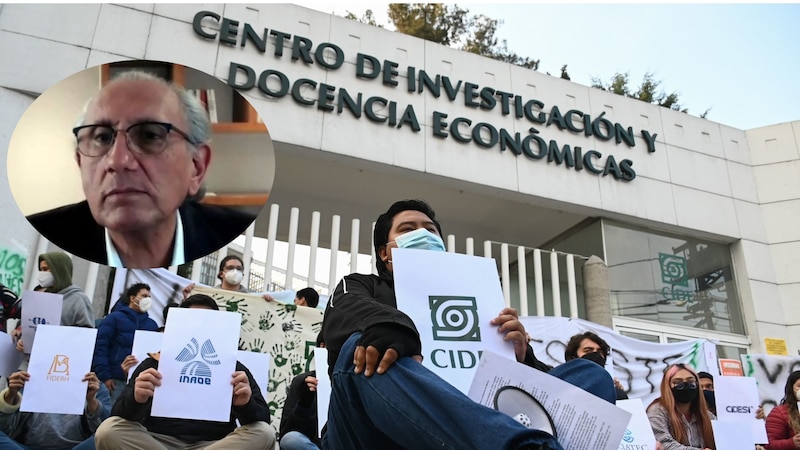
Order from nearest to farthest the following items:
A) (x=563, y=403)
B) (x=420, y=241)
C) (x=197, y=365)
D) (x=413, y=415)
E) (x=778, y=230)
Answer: (x=413, y=415), (x=563, y=403), (x=420, y=241), (x=197, y=365), (x=778, y=230)

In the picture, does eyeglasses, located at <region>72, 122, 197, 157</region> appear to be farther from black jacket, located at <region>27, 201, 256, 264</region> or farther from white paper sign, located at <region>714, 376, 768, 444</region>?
white paper sign, located at <region>714, 376, 768, 444</region>

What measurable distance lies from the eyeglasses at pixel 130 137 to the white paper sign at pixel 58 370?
2272 millimetres

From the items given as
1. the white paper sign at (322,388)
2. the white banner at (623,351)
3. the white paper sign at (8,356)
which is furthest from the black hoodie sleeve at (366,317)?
the white banner at (623,351)

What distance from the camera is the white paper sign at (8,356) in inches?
135

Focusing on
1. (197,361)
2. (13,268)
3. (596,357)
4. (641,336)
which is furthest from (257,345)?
(641,336)

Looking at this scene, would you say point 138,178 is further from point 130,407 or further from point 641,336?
point 641,336

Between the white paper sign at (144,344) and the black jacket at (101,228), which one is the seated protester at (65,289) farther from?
the black jacket at (101,228)

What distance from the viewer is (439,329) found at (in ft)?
5.81

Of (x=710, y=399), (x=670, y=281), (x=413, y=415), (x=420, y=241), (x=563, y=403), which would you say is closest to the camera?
(x=413, y=415)

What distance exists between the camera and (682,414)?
4105 mm

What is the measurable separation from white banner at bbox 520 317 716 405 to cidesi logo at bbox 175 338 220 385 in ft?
15.8

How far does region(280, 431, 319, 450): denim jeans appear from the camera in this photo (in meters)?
3.33

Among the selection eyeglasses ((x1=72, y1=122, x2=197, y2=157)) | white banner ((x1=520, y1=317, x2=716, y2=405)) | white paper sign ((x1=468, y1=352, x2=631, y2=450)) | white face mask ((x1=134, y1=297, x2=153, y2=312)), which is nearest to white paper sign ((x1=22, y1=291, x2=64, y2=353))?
white face mask ((x1=134, y1=297, x2=153, y2=312))

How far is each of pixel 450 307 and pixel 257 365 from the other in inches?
80.2
